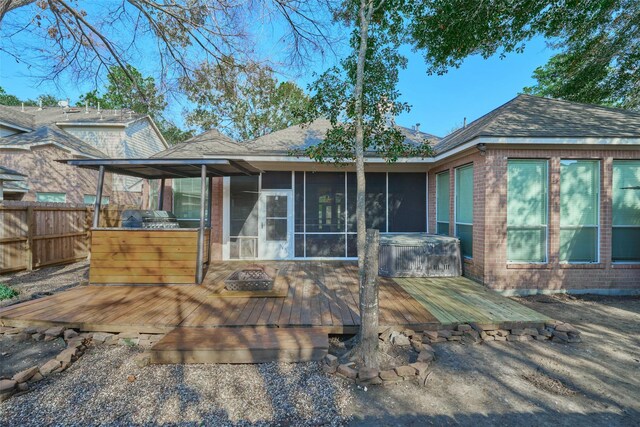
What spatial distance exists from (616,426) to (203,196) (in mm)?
5865

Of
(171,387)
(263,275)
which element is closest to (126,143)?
(263,275)

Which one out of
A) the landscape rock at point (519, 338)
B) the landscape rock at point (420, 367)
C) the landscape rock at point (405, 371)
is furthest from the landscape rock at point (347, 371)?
the landscape rock at point (519, 338)

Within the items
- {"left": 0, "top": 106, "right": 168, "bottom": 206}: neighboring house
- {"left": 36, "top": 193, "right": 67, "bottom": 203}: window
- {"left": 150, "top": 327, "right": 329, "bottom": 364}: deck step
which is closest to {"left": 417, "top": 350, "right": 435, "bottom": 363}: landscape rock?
{"left": 150, "top": 327, "right": 329, "bottom": 364}: deck step

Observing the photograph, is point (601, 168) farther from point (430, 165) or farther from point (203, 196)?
point (203, 196)

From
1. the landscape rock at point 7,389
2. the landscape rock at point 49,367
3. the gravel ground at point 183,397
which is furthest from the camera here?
the landscape rock at point 49,367

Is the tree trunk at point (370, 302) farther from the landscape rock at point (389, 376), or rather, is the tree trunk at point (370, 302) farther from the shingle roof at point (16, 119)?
the shingle roof at point (16, 119)

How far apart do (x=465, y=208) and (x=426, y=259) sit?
1.41 m

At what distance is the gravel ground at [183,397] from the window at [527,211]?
15.6 ft

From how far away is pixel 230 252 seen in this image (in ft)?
26.8

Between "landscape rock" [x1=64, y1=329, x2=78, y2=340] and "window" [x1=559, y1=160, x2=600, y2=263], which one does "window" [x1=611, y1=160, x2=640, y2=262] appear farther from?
"landscape rock" [x1=64, y1=329, x2=78, y2=340]

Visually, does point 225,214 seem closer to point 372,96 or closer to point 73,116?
point 372,96

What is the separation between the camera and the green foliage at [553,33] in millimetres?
6270

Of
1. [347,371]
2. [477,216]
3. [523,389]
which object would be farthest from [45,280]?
[477,216]

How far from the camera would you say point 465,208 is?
6484 millimetres
